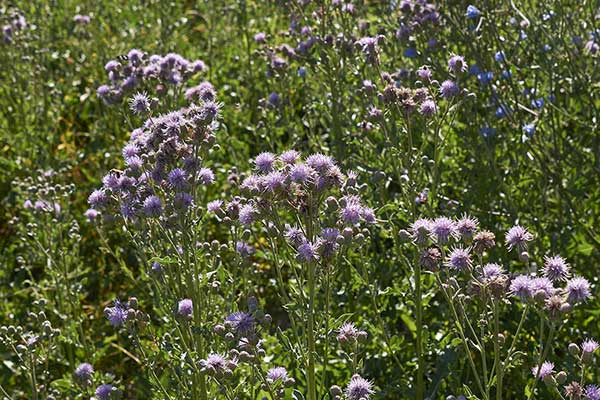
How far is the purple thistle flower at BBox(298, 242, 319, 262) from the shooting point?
8.02 ft

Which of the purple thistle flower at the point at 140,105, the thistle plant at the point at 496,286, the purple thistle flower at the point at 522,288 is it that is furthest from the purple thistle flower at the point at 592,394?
the purple thistle flower at the point at 140,105

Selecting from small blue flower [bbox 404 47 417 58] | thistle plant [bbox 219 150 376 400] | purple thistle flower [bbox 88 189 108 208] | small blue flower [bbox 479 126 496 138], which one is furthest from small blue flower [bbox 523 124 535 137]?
purple thistle flower [bbox 88 189 108 208]

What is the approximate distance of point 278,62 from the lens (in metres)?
4.42

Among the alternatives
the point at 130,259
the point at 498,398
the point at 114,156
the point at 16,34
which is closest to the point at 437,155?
the point at 498,398

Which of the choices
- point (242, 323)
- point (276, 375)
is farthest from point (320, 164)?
point (276, 375)

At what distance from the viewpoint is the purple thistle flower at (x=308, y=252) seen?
8.02 feet

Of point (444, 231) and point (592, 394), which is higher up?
point (444, 231)

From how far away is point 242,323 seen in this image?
104 inches

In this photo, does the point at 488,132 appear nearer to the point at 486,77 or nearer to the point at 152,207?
the point at 486,77

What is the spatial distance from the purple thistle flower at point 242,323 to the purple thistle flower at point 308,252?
0.99 feet

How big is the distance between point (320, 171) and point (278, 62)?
197 centimetres

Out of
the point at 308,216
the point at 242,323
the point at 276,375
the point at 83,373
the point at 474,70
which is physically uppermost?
the point at 308,216

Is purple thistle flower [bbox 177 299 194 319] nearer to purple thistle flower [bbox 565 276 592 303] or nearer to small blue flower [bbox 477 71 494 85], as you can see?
purple thistle flower [bbox 565 276 592 303]

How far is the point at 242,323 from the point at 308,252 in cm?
35
